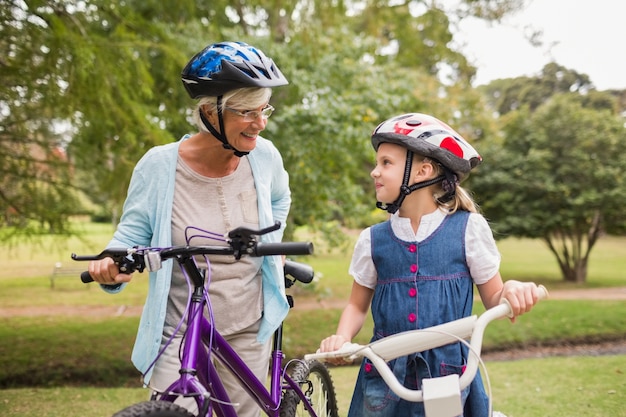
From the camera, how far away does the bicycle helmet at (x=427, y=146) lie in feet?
7.90

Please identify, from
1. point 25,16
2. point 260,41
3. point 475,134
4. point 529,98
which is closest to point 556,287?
point 475,134

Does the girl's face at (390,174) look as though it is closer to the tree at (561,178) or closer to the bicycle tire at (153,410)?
the bicycle tire at (153,410)

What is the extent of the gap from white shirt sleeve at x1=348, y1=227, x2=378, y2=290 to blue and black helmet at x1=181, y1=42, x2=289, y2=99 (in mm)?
692

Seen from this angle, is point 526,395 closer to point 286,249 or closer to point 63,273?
point 286,249

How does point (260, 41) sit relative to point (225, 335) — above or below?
above

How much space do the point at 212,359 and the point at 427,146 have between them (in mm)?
Result: 1144

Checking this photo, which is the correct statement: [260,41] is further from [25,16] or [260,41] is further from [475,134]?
[475,134]

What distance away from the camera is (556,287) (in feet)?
53.1

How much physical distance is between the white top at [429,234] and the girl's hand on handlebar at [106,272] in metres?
0.89

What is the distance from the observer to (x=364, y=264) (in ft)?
8.45

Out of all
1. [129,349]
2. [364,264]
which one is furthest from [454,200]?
[129,349]

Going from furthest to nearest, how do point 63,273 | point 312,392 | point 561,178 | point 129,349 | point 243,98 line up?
1. point 63,273
2. point 561,178
3. point 129,349
4. point 312,392
5. point 243,98

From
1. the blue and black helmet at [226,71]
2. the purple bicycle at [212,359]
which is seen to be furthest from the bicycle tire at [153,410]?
the blue and black helmet at [226,71]

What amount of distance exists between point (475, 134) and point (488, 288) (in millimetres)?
18236
